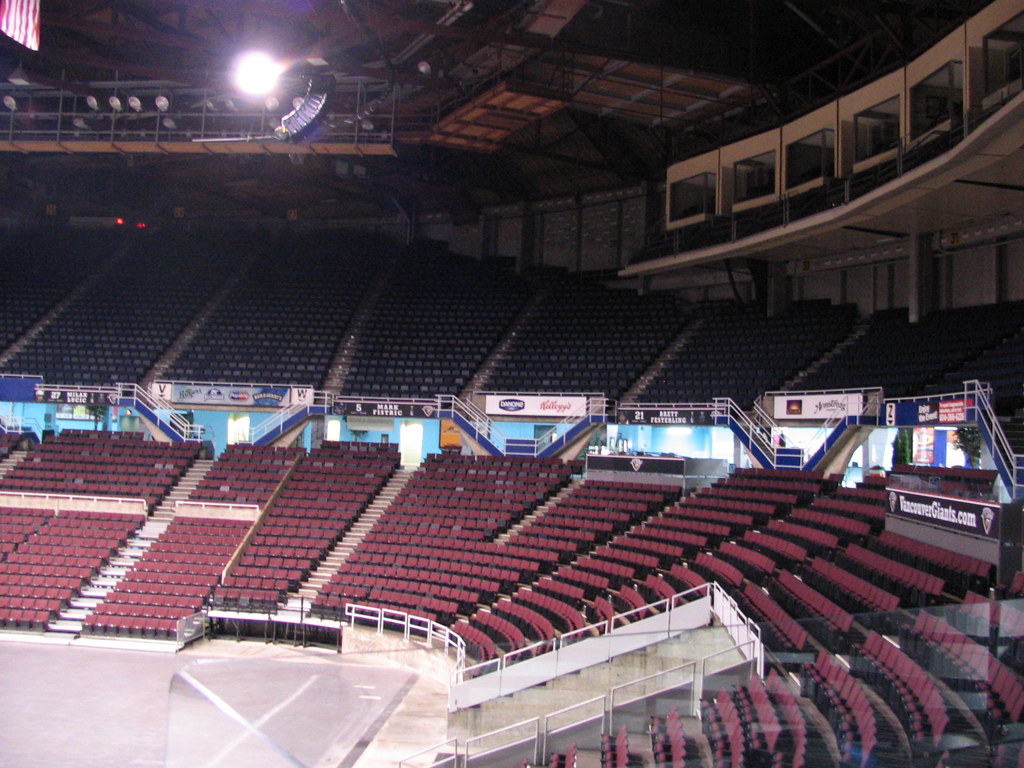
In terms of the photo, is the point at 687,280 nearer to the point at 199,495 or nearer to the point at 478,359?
the point at 478,359

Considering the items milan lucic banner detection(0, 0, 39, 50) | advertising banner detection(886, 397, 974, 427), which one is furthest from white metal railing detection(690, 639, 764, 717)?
milan lucic banner detection(0, 0, 39, 50)

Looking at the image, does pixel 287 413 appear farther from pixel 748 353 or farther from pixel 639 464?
pixel 748 353

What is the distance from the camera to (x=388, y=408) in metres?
27.6

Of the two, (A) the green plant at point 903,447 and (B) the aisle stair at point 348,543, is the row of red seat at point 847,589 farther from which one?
(B) the aisle stair at point 348,543

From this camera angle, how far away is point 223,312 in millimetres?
34031

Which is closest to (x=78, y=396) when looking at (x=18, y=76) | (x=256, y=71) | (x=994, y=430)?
(x=18, y=76)

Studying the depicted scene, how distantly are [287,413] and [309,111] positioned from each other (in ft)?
32.2

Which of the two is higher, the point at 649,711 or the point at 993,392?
the point at 993,392

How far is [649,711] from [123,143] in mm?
23270

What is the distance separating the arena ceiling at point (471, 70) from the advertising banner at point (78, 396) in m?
6.99

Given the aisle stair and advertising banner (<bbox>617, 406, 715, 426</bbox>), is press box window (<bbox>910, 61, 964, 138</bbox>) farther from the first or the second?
the aisle stair

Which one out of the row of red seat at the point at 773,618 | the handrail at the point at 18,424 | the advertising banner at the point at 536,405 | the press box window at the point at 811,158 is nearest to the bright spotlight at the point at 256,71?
the advertising banner at the point at 536,405

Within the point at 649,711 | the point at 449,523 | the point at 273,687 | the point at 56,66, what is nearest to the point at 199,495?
the point at 449,523

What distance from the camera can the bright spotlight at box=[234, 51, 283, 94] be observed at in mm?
19844
